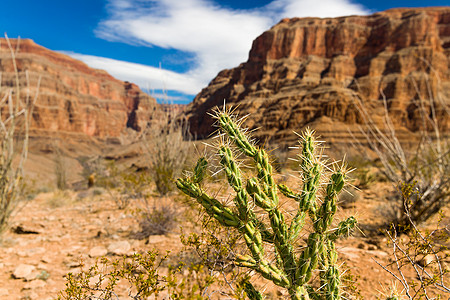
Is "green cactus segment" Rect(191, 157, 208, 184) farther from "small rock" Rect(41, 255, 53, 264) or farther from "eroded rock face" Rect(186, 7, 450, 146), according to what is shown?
"eroded rock face" Rect(186, 7, 450, 146)

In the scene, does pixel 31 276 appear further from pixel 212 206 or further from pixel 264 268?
pixel 264 268

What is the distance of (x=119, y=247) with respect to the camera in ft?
13.5

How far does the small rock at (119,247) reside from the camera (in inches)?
156

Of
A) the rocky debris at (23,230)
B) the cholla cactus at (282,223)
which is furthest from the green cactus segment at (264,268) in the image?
the rocky debris at (23,230)

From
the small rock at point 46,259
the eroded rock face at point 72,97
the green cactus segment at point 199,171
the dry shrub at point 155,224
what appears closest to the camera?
the green cactus segment at point 199,171

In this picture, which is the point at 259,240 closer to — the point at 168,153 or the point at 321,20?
the point at 168,153

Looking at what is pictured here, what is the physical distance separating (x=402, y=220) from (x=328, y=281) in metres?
3.40

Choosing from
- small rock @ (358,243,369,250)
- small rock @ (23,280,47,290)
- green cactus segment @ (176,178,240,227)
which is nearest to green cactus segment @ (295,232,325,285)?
green cactus segment @ (176,178,240,227)

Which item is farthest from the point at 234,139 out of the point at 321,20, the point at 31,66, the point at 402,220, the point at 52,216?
the point at 31,66

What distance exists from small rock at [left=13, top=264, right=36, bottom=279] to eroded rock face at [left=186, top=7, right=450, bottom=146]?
3261cm

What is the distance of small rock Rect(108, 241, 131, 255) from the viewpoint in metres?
3.96

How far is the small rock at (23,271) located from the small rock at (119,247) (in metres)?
0.98

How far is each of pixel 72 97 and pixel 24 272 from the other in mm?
123790

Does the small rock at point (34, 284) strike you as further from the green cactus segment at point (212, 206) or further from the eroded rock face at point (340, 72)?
the eroded rock face at point (340, 72)
